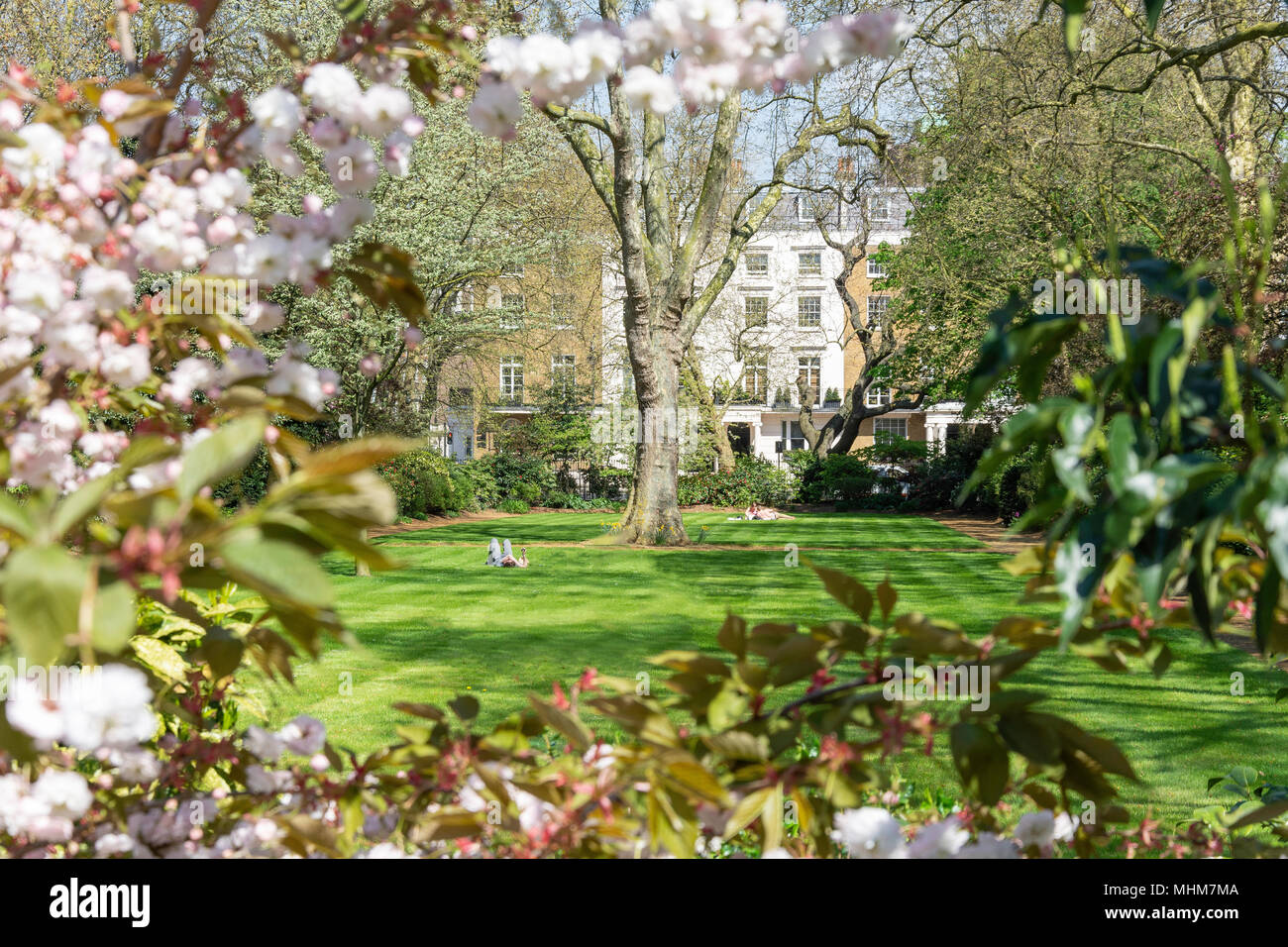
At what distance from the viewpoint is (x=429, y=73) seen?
1.44 meters

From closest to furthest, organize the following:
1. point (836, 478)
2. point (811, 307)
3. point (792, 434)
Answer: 1. point (836, 478)
2. point (811, 307)
3. point (792, 434)

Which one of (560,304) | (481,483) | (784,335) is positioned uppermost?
(784,335)

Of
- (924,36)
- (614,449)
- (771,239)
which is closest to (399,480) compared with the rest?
(614,449)

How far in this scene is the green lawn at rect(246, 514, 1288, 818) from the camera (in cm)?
493

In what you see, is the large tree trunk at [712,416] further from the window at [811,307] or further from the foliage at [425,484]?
the window at [811,307]

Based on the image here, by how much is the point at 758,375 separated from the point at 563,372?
41.9 ft

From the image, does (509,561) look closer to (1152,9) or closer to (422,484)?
(422,484)

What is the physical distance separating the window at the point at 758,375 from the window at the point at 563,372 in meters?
6.02

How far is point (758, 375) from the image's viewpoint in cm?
3988

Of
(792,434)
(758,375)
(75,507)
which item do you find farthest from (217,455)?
(792,434)

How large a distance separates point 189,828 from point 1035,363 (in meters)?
1.32

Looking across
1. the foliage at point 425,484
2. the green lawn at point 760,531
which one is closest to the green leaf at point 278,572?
the green lawn at point 760,531

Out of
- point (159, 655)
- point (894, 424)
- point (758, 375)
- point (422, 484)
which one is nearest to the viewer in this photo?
point (159, 655)
